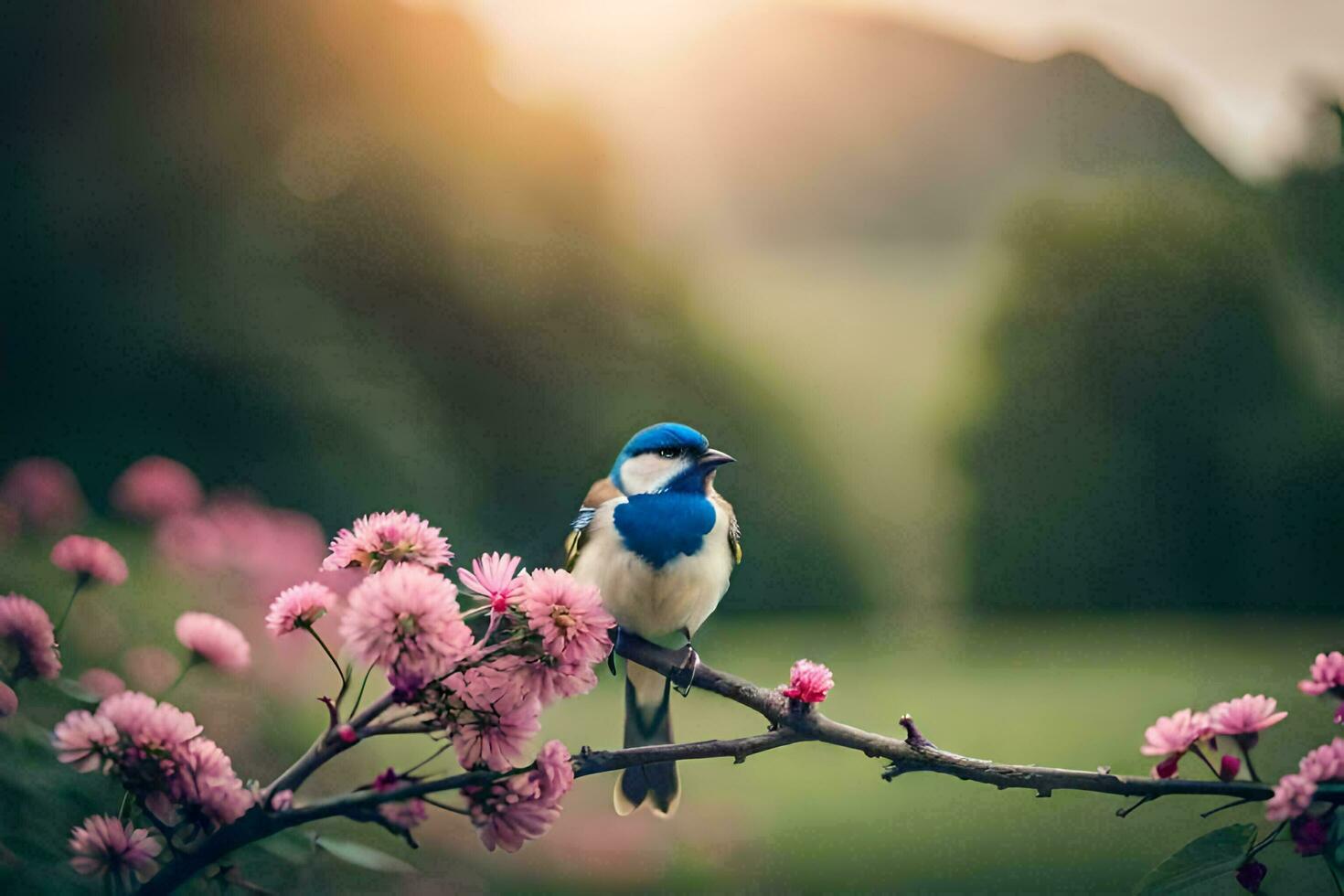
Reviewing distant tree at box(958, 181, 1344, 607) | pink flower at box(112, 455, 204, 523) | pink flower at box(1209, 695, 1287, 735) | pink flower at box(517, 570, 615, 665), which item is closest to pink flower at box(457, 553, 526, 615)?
pink flower at box(517, 570, 615, 665)

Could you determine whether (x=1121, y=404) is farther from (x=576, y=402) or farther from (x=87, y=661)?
(x=87, y=661)

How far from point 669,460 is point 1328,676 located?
434mm

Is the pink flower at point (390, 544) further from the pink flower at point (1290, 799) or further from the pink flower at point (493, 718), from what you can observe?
the pink flower at point (1290, 799)

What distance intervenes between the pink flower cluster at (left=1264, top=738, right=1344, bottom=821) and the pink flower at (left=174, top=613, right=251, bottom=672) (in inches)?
21.1

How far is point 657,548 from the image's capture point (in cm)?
81

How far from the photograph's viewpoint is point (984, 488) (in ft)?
11.4

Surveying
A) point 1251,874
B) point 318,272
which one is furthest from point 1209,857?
point 318,272

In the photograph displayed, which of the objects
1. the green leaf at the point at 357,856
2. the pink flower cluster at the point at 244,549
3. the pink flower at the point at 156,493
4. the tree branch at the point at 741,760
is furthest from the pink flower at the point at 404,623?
the pink flower at the point at 156,493

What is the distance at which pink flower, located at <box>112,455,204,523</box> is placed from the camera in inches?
55.1

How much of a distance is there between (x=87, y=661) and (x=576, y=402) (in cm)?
147

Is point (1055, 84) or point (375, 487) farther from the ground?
point (1055, 84)

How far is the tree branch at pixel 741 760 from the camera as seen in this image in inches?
18.8

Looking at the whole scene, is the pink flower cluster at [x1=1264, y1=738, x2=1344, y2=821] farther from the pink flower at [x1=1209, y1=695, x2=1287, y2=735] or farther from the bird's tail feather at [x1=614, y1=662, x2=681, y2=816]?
the bird's tail feather at [x1=614, y1=662, x2=681, y2=816]

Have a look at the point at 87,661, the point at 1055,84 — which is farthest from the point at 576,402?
the point at 87,661
